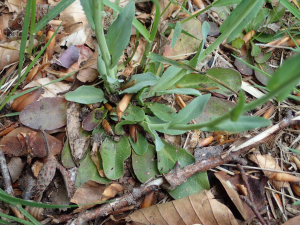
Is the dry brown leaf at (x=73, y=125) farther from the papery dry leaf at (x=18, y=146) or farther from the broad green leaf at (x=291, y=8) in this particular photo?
the broad green leaf at (x=291, y=8)

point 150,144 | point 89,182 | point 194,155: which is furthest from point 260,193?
point 89,182

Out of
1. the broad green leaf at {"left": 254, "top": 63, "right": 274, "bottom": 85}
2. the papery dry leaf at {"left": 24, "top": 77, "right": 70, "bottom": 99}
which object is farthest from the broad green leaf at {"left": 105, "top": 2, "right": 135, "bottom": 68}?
the broad green leaf at {"left": 254, "top": 63, "right": 274, "bottom": 85}

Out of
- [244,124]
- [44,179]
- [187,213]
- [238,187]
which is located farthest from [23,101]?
[238,187]

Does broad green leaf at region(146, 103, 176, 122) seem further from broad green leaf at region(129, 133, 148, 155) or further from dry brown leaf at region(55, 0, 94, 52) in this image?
dry brown leaf at region(55, 0, 94, 52)

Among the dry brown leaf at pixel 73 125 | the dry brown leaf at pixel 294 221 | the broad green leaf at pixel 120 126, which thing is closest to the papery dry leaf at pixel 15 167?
the dry brown leaf at pixel 73 125

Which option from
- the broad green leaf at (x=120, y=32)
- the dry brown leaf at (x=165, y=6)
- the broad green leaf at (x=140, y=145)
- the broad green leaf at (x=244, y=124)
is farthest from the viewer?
the dry brown leaf at (x=165, y=6)

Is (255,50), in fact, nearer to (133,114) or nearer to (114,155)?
(133,114)
